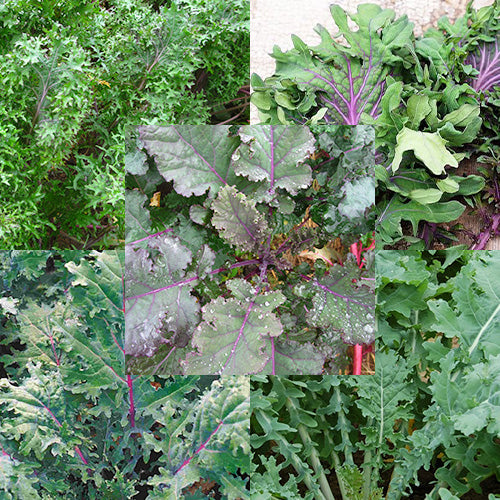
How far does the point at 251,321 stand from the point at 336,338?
0.48 feet

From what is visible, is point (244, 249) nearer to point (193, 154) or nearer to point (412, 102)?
point (193, 154)

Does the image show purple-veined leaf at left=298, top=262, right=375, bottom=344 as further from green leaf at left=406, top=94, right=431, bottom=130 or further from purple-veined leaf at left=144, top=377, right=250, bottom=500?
green leaf at left=406, top=94, right=431, bottom=130

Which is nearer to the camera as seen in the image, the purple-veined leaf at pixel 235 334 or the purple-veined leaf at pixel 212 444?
the purple-veined leaf at pixel 212 444

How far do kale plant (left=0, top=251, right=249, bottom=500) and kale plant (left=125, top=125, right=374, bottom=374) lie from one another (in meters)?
0.03

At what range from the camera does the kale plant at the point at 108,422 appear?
0.56m

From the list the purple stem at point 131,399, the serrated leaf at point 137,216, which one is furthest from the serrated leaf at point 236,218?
the purple stem at point 131,399

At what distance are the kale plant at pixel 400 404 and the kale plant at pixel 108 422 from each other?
0.41ft

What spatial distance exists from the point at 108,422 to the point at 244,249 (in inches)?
11.2

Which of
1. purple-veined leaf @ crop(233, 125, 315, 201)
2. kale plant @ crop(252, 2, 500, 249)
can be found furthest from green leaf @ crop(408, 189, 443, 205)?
purple-veined leaf @ crop(233, 125, 315, 201)

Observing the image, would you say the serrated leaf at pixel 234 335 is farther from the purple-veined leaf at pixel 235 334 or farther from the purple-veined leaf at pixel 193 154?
the purple-veined leaf at pixel 193 154

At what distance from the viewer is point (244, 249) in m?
0.75

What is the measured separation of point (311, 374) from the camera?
2.55 feet

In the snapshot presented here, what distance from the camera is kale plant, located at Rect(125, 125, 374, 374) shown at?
0.70 meters

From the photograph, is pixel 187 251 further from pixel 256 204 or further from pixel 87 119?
pixel 87 119
